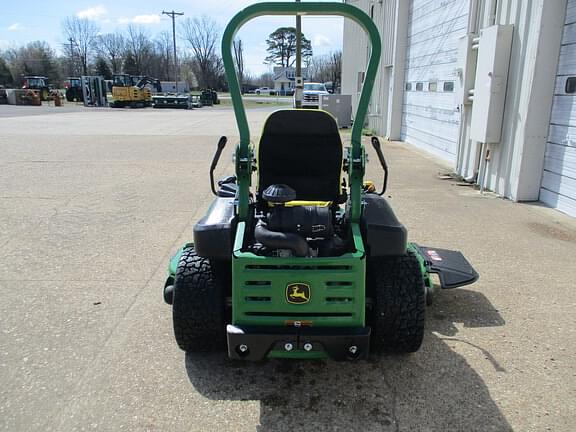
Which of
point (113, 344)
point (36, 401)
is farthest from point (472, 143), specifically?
point (36, 401)

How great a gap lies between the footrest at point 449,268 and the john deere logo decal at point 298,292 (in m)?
1.53

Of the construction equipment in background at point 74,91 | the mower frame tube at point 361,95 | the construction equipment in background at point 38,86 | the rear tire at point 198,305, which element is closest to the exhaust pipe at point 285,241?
the mower frame tube at point 361,95

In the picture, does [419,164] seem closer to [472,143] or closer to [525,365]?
Result: [472,143]

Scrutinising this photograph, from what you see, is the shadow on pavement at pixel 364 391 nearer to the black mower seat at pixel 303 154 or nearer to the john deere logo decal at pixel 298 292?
the john deere logo decal at pixel 298 292

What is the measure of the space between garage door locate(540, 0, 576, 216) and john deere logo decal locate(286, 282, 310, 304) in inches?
202

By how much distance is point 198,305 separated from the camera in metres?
2.79

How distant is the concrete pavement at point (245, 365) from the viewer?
8.31 ft

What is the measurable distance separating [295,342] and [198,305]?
25.2 inches

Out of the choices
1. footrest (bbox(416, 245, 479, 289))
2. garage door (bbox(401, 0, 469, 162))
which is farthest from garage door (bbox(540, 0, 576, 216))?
footrest (bbox(416, 245, 479, 289))

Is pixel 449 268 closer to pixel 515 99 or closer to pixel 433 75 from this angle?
pixel 515 99

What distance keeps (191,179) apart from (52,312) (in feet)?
17.2

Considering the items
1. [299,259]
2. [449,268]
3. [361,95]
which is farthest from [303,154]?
[449,268]

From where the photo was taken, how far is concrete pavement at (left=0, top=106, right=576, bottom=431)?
2.53m

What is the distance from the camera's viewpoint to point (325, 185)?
3.14 metres
